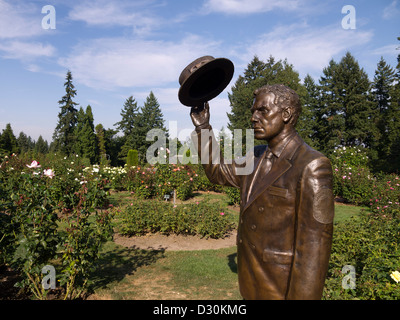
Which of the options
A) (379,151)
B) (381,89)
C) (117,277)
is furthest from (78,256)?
(381,89)

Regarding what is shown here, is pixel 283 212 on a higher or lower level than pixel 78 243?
higher

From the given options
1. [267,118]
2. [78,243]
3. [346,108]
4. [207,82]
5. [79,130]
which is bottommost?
[78,243]

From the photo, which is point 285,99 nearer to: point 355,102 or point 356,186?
point 356,186

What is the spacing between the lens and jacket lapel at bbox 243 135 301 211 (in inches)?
70.7

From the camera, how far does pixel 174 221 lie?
7.83 metres

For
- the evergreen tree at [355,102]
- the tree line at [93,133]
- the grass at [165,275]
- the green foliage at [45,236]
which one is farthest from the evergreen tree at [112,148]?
the green foliage at [45,236]

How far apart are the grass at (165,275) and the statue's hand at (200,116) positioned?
3.28 m

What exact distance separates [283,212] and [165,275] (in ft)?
14.1

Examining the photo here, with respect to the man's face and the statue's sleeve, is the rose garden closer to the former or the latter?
the statue's sleeve

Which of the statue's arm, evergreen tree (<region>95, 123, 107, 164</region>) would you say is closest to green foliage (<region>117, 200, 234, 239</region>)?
the statue's arm

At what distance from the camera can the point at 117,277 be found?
5.20 metres

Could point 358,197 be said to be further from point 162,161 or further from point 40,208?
point 40,208

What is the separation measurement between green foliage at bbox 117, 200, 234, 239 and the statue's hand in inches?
234

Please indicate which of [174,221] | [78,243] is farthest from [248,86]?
[78,243]
